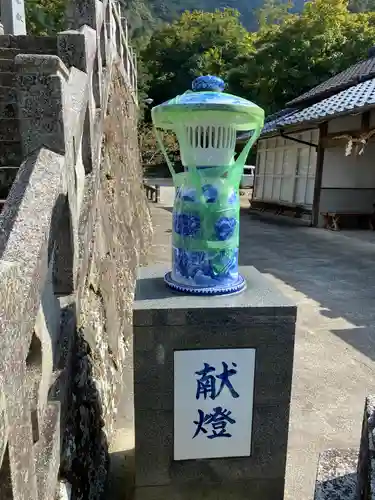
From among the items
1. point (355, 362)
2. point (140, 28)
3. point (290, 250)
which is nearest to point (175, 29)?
point (140, 28)

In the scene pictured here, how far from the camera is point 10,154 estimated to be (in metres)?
4.09

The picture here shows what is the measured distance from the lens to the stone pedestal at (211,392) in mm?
2381

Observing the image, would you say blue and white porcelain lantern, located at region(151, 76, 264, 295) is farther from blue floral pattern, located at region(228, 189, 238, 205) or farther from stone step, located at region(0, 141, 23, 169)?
stone step, located at region(0, 141, 23, 169)

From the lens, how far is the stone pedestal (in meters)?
2.38

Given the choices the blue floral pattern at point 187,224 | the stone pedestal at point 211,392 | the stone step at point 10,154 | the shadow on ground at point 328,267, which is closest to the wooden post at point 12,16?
the stone step at point 10,154

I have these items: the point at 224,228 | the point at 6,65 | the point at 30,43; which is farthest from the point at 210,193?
the point at 30,43

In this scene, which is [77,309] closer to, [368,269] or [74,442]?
[74,442]

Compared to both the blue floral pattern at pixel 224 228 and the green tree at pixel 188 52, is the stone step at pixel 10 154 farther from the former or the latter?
the green tree at pixel 188 52

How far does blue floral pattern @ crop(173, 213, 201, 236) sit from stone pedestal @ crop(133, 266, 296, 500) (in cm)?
36

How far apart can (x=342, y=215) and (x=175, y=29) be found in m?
31.8

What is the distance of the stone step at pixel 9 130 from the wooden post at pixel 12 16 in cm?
475

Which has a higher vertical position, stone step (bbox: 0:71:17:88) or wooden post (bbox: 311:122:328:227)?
stone step (bbox: 0:71:17:88)

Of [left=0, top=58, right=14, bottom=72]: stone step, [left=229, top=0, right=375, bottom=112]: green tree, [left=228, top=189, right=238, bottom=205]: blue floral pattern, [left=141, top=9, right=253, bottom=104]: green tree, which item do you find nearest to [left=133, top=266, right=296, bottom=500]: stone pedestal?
[left=228, top=189, right=238, bottom=205]: blue floral pattern

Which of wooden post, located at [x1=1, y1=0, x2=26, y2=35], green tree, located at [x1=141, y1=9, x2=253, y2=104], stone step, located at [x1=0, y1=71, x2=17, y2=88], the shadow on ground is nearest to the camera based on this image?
stone step, located at [x1=0, y1=71, x2=17, y2=88]
